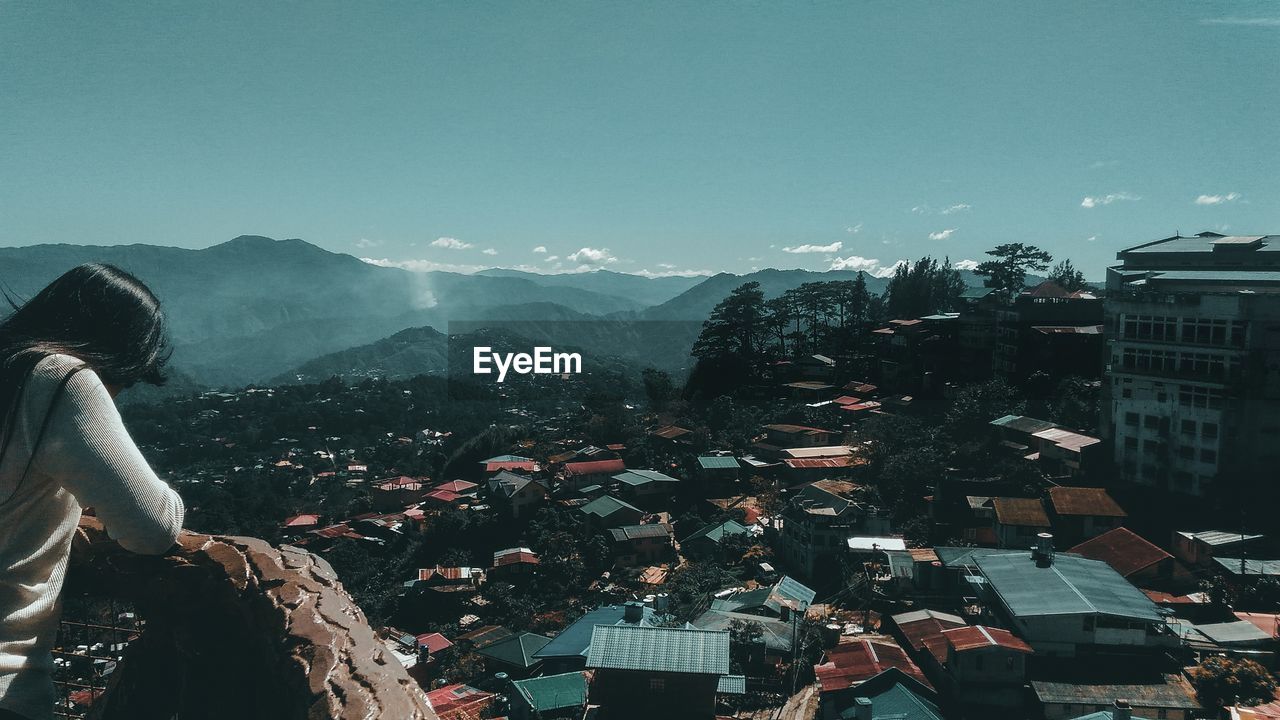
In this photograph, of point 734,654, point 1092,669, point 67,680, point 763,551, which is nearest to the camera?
point 67,680

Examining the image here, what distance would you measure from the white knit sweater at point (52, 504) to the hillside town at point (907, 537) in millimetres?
965

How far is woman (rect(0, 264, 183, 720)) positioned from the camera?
1.32 metres

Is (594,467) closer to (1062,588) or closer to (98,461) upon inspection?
(1062,588)

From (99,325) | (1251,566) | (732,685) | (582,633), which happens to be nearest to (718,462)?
(582,633)

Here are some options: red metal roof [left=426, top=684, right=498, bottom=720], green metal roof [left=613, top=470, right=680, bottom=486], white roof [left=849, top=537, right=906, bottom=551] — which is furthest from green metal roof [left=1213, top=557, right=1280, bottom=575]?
green metal roof [left=613, top=470, right=680, bottom=486]

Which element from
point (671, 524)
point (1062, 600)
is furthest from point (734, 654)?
point (671, 524)

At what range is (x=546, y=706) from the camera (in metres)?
12.2

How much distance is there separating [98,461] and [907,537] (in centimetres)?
1952

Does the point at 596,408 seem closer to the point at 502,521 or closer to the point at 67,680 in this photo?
the point at 502,521

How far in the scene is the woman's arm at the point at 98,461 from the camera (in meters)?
1.31

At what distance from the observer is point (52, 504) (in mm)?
1449

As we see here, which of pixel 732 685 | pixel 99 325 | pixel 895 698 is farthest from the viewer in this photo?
pixel 732 685

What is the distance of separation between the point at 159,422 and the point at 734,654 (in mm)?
65173

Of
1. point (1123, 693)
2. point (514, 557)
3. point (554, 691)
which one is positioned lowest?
point (514, 557)
